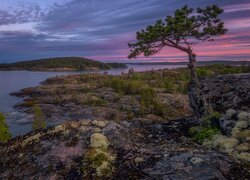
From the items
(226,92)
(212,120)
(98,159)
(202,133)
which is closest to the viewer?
(98,159)

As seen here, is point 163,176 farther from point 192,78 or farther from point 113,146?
point 192,78

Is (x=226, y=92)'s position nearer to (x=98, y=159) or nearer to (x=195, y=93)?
(x=195, y=93)

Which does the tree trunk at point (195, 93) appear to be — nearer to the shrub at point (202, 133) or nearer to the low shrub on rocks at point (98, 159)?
the shrub at point (202, 133)

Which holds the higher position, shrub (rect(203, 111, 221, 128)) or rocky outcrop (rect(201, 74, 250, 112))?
rocky outcrop (rect(201, 74, 250, 112))

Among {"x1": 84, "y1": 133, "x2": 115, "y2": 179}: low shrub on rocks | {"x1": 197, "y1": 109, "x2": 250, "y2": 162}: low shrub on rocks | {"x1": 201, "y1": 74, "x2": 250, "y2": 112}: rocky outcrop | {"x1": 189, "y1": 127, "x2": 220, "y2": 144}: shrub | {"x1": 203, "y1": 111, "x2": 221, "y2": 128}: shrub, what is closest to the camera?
{"x1": 84, "y1": 133, "x2": 115, "y2": 179}: low shrub on rocks

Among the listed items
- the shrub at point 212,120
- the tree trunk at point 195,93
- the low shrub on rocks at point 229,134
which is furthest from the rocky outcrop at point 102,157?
the tree trunk at point 195,93

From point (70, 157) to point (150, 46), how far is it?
15.1 meters

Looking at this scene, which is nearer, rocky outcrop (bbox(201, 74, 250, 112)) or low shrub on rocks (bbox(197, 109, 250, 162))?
low shrub on rocks (bbox(197, 109, 250, 162))

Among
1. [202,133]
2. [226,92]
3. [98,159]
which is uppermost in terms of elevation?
[226,92]

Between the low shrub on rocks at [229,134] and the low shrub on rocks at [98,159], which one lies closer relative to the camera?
the low shrub on rocks at [98,159]

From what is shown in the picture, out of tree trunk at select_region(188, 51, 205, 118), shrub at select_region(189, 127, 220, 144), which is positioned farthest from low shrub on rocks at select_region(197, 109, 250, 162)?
tree trunk at select_region(188, 51, 205, 118)

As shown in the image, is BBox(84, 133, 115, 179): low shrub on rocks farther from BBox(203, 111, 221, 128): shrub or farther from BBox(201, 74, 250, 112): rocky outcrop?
BBox(201, 74, 250, 112): rocky outcrop

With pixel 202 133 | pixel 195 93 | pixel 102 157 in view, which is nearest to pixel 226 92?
pixel 195 93

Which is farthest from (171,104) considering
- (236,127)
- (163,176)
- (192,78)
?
(163,176)
